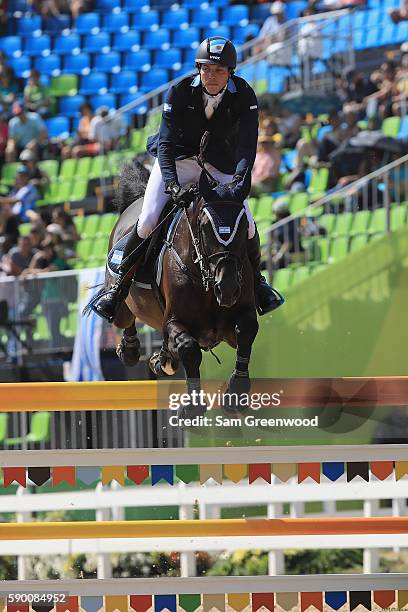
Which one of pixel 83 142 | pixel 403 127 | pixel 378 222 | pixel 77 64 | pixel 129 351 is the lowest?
pixel 129 351

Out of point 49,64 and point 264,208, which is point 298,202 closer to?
point 264,208

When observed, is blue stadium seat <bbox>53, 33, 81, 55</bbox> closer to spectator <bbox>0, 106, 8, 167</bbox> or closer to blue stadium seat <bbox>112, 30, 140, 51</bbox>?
blue stadium seat <bbox>112, 30, 140, 51</bbox>

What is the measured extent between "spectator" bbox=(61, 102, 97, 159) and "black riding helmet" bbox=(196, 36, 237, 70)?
26.7 feet

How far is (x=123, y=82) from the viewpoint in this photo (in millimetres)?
15188

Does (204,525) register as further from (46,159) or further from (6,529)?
(46,159)

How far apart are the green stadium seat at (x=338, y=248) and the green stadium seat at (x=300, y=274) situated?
0.21m

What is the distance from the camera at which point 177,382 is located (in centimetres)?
534

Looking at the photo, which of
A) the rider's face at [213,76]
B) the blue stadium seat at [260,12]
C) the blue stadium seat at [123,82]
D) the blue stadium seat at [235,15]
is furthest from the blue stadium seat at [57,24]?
the rider's face at [213,76]

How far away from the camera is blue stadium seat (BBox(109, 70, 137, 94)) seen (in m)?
15.0

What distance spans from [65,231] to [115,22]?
17.2 ft

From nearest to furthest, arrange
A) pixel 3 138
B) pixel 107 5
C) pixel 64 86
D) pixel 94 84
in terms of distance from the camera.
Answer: pixel 3 138 < pixel 94 84 < pixel 64 86 < pixel 107 5

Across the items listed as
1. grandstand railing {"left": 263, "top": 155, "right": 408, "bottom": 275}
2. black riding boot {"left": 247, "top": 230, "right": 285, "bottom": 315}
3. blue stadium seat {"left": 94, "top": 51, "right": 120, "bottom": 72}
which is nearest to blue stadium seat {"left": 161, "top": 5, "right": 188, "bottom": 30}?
blue stadium seat {"left": 94, "top": 51, "right": 120, "bottom": 72}

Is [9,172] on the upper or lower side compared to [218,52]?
upper

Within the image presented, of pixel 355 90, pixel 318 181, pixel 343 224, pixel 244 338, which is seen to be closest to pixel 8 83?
pixel 355 90
